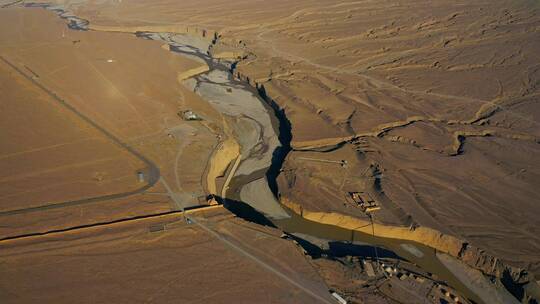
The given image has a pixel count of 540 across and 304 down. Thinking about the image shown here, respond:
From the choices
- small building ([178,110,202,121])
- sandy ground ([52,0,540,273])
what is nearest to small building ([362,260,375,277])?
sandy ground ([52,0,540,273])

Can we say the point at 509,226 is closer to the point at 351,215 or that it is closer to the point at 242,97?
the point at 351,215

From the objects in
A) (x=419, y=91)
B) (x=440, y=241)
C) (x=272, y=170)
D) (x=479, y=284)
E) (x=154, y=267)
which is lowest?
(x=154, y=267)

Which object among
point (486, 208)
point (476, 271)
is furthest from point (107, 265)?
point (486, 208)

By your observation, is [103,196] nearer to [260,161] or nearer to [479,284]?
[260,161]

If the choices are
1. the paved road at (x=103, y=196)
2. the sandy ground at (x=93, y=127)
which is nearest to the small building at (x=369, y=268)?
the sandy ground at (x=93, y=127)

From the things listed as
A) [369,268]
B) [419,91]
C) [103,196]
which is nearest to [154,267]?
[103,196]

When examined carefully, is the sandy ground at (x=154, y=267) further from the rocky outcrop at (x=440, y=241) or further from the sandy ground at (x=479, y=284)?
the sandy ground at (x=479, y=284)

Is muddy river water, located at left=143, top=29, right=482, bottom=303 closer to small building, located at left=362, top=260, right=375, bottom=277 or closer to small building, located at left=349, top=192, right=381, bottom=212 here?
small building, located at left=349, top=192, right=381, bottom=212
